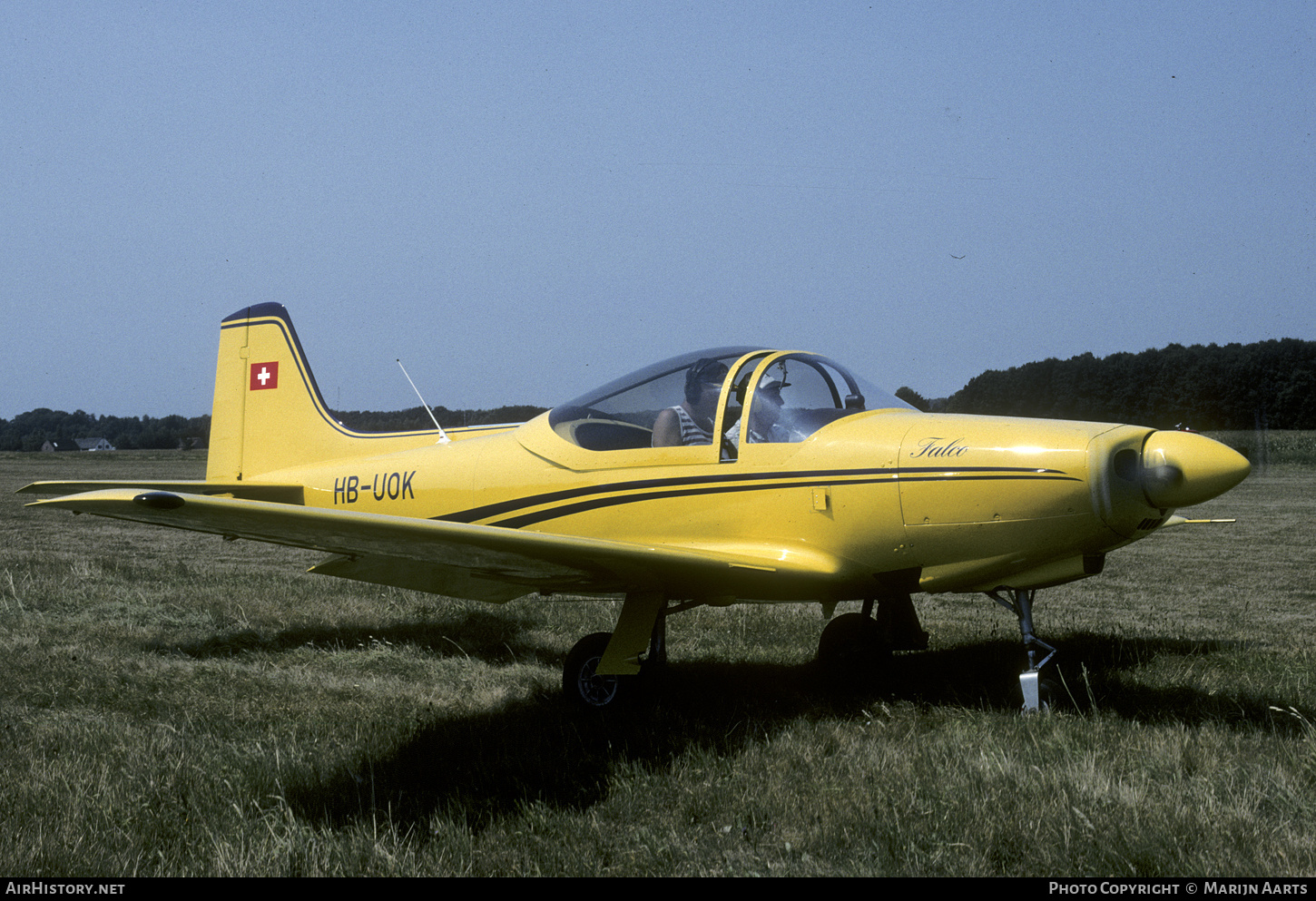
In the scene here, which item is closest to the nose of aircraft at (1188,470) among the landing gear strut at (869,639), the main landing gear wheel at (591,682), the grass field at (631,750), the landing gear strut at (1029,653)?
the landing gear strut at (1029,653)

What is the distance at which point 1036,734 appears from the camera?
4.12 m

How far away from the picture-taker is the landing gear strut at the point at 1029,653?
450 cm

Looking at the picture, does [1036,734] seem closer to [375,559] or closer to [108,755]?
[375,559]

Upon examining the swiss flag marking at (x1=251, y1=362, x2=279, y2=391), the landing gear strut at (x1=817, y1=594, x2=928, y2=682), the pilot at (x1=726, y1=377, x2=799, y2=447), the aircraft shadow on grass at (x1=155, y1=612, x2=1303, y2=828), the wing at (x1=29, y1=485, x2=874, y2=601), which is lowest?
the aircraft shadow on grass at (x1=155, y1=612, x2=1303, y2=828)

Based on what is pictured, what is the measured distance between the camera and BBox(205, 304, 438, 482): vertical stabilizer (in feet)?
24.6

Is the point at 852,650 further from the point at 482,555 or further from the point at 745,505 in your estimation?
the point at 482,555

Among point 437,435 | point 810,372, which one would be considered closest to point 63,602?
point 437,435

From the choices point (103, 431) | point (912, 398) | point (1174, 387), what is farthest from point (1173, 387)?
point (103, 431)

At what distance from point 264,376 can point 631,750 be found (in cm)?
531

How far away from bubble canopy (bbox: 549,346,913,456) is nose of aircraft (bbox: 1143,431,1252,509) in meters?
1.53

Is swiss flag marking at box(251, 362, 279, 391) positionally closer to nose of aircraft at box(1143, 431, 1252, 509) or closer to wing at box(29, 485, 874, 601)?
wing at box(29, 485, 874, 601)

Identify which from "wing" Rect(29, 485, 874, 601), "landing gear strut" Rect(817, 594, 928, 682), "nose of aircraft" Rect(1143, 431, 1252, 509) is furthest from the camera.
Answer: "landing gear strut" Rect(817, 594, 928, 682)

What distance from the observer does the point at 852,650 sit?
6.02 metres

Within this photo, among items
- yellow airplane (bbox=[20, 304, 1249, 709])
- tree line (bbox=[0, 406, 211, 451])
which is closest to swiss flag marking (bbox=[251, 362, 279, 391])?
yellow airplane (bbox=[20, 304, 1249, 709])
